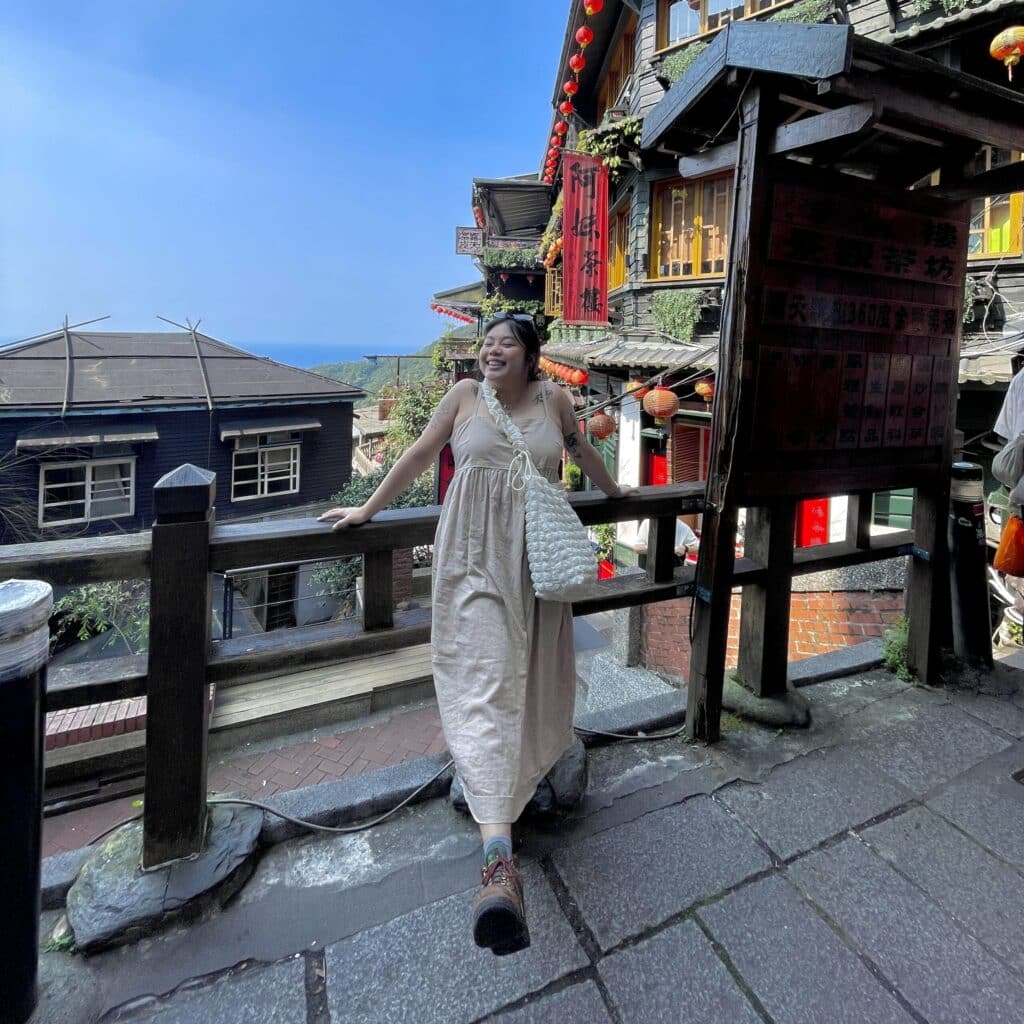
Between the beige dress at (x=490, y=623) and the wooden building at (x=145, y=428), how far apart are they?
47.2 feet

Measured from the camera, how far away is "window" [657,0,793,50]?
9.05 metres

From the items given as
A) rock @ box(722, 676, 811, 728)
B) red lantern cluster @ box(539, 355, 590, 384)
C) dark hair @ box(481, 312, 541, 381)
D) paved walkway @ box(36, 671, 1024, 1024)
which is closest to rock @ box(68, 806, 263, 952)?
paved walkway @ box(36, 671, 1024, 1024)

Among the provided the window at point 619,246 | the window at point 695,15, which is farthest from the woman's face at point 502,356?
the window at point 695,15

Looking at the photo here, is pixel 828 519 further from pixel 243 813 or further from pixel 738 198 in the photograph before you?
pixel 243 813

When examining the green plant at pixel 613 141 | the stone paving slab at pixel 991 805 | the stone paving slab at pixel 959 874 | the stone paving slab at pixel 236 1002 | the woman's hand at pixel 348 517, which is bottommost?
the stone paving slab at pixel 236 1002

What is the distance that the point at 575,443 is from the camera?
2.15 meters

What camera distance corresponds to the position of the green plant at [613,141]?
9352 millimetres

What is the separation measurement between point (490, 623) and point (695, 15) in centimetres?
1188

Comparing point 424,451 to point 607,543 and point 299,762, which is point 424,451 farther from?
point 607,543

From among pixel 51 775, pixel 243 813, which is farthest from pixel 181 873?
pixel 51 775

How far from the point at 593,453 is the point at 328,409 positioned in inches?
671

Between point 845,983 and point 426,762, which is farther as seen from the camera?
point 426,762

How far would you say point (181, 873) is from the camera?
1.79m

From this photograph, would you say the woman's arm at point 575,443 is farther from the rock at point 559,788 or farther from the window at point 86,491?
the window at point 86,491
